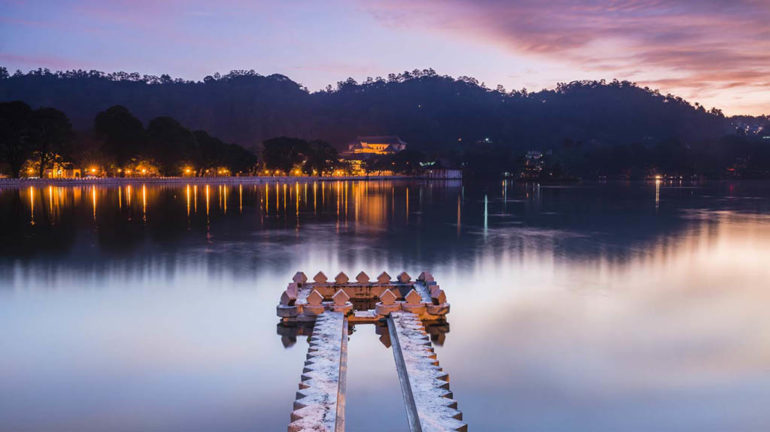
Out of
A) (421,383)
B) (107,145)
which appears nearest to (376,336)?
(421,383)

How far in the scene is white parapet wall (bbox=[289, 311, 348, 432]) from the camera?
640 centimetres

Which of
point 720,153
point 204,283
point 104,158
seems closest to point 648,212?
point 204,283

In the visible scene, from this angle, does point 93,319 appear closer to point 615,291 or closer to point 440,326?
point 440,326

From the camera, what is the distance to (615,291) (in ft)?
46.8

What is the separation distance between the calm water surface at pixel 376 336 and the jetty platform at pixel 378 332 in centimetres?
33

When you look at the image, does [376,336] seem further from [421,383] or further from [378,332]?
[421,383]

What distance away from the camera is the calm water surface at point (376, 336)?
23.8 ft

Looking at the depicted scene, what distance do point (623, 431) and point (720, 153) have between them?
639 ft

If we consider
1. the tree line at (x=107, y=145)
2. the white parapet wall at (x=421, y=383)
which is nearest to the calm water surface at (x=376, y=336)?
the white parapet wall at (x=421, y=383)

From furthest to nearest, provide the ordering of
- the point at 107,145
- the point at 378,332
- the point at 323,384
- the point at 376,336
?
the point at 107,145 < the point at 378,332 < the point at 376,336 < the point at 323,384

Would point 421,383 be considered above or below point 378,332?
above

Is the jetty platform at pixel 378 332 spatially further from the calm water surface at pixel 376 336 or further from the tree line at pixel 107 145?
the tree line at pixel 107 145

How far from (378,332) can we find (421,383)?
10.5ft

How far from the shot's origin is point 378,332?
10641 mm
